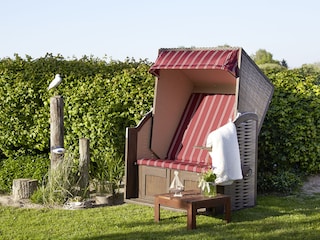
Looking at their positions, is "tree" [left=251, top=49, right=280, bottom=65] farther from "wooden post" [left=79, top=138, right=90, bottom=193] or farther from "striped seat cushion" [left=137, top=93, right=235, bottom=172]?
"wooden post" [left=79, top=138, right=90, bottom=193]

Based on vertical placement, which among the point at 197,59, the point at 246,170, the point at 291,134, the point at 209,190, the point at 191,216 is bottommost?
the point at 191,216

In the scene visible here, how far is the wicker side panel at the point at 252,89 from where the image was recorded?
292 inches

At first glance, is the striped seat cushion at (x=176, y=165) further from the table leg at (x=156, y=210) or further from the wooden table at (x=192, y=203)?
the table leg at (x=156, y=210)

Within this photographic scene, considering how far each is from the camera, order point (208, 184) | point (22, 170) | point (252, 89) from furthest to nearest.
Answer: point (22, 170) < point (252, 89) < point (208, 184)

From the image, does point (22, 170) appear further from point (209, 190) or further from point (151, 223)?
point (209, 190)

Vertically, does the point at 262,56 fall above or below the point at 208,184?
above

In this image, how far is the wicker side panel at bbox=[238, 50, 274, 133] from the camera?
7.43 metres

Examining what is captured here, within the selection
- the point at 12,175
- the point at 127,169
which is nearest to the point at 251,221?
the point at 127,169

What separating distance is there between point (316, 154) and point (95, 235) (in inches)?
160

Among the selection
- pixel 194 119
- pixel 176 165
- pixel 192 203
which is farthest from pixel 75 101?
pixel 192 203

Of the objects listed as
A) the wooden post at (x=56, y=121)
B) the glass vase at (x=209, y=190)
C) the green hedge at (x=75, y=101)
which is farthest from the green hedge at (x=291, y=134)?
the wooden post at (x=56, y=121)

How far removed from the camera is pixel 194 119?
857 cm

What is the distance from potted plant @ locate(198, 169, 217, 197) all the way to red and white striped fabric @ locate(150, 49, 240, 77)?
1.28 meters

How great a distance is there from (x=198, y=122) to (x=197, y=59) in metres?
1.10
